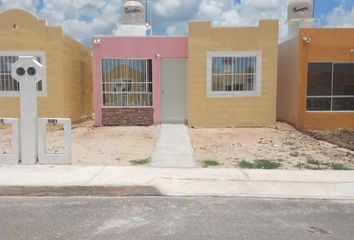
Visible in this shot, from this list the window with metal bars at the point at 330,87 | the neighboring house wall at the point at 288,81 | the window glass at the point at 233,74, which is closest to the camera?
the window glass at the point at 233,74

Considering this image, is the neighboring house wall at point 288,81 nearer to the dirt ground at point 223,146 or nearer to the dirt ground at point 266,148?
the dirt ground at point 223,146

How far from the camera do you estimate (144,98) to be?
1733cm

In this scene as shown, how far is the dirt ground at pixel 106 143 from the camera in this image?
10.8 m

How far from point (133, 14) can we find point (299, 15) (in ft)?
26.0

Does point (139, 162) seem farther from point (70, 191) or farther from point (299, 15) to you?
point (299, 15)

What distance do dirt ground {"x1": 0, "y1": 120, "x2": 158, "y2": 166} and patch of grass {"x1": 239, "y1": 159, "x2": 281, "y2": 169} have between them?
8.22ft

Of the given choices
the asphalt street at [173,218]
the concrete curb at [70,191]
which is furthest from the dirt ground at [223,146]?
the asphalt street at [173,218]

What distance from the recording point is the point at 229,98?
669 inches

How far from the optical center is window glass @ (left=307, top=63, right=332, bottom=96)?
667 inches

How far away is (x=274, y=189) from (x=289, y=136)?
24.5ft

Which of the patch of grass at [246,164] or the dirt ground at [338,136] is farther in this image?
the dirt ground at [338,136]

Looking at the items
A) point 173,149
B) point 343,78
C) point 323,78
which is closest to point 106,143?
point 173,149

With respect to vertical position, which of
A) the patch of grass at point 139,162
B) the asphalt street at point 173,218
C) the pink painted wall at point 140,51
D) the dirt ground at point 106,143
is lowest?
the asphalt street at point 173,218

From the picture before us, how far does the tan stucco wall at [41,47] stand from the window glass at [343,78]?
35.5ft
